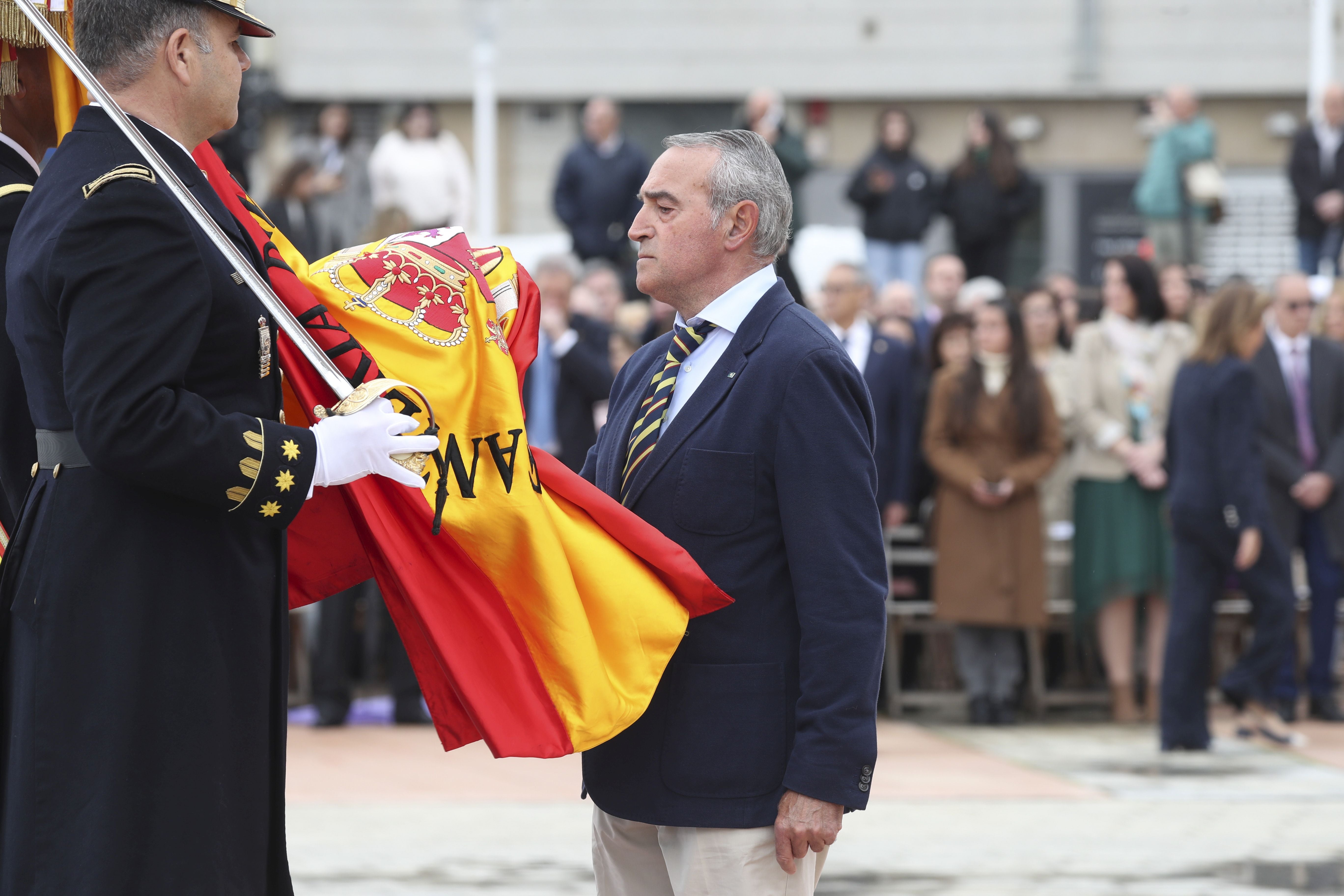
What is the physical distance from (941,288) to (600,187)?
307 cm

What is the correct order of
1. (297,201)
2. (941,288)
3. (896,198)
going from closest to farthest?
(297,201) < (941,288) < (896,198)

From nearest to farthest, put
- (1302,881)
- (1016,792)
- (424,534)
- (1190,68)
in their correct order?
1. (424,534)
2. (1302,881)
3. (1016,792)
4. (1190,68)

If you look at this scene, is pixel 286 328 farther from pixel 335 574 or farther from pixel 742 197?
pixel 742 197

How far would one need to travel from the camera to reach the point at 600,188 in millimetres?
13578

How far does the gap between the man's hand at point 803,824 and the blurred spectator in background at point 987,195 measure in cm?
1088

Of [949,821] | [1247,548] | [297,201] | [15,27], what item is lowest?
[949,821]

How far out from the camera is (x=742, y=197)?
347 centimetres

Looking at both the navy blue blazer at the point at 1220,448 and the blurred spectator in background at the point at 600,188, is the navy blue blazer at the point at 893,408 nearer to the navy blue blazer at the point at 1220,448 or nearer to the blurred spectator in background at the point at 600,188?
the navy blue blazer at the point at 1220,448

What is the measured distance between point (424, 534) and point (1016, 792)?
5065mm

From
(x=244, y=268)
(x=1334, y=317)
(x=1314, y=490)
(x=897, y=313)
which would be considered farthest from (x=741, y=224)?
(x=1334, y=317)

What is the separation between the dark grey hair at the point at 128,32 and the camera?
2902 mm

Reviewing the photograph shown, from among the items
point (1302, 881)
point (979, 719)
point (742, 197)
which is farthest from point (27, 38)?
point (979, 719)

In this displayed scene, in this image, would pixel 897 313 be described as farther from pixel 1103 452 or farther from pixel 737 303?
pixel 737 303

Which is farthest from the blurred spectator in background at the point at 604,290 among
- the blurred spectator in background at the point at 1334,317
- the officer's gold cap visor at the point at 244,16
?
the officer's gold cap visor at the point at 244,16
